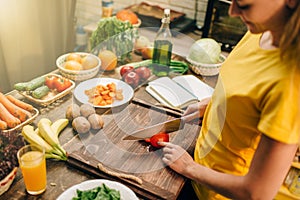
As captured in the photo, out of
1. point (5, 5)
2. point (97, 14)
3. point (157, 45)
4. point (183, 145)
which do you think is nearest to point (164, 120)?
point (183, 145)

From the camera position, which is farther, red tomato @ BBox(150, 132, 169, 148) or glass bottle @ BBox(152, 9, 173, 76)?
glass bottle @ BBox(152, 9, 173, 76)

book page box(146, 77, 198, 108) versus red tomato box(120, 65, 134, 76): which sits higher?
red tomato box(120, 65, 134, 76)

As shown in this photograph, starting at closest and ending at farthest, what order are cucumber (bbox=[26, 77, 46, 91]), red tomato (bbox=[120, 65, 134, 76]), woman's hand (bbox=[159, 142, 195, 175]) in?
1. woman's hand (bbox=[159, 142, 195, 175])
2. cucumber (bbox=[26, 77, 46, 91])
3. red tomato (bbox=[120, 65, 134, 76])

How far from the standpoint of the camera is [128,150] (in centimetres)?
106

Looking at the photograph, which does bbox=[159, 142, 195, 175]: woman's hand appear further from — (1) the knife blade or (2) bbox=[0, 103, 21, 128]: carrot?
(2) bbox=[0, 103, 21, 128]: carrot

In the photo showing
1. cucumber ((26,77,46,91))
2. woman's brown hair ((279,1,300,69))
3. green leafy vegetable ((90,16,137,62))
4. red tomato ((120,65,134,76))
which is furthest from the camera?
green leafy vegetable ((90,16,137,62))

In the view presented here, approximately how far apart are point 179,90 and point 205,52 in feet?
1.02

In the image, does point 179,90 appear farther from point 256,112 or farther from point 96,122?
point 256,112

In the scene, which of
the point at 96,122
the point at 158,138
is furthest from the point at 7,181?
the point at 158,138

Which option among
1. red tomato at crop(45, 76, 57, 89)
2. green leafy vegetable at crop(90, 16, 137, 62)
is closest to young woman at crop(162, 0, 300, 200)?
red tomato at crop(45, 76, 57, 89)

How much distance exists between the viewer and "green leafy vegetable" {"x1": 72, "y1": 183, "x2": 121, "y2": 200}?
2.77 feet

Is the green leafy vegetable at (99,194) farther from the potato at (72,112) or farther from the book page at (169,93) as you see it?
the book page at (169,93)

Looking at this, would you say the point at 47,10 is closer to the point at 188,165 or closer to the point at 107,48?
the point at 107,48

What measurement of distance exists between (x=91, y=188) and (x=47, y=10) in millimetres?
1356
